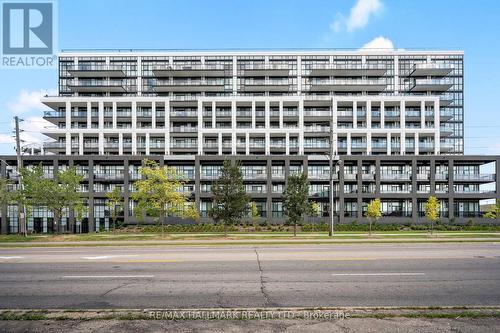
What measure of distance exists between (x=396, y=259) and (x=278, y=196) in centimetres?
4272

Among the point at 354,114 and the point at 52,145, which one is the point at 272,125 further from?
the point at 52,145

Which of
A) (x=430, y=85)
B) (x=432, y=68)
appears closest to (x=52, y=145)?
(x=430, y=85)

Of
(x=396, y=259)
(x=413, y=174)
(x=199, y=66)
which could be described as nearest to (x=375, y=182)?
(x=413, y=174)

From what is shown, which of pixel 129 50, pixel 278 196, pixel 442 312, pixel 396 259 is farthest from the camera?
pixel 129 50

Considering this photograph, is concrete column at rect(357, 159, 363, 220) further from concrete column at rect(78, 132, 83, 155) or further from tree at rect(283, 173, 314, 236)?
concrete column at rect(78, 132, 83, 155)

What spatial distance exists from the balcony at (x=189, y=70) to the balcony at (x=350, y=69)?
1871cm

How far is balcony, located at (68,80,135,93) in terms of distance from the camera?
71.8 metres

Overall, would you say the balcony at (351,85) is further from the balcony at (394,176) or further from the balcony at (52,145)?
the balcony at (52,145)

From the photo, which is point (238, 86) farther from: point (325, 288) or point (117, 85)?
point (325, 288)

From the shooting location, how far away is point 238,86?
74.4 m

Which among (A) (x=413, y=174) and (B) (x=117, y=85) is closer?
(A) (x=413, y=174)

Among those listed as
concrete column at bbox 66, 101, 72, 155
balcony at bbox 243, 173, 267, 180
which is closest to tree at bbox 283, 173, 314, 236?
balcony at bbox 243, 173, 267, 180

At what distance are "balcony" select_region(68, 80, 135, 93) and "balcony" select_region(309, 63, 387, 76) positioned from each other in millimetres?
38774

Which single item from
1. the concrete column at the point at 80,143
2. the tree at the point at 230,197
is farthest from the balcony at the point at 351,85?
the concrete column at the point at 80,143
